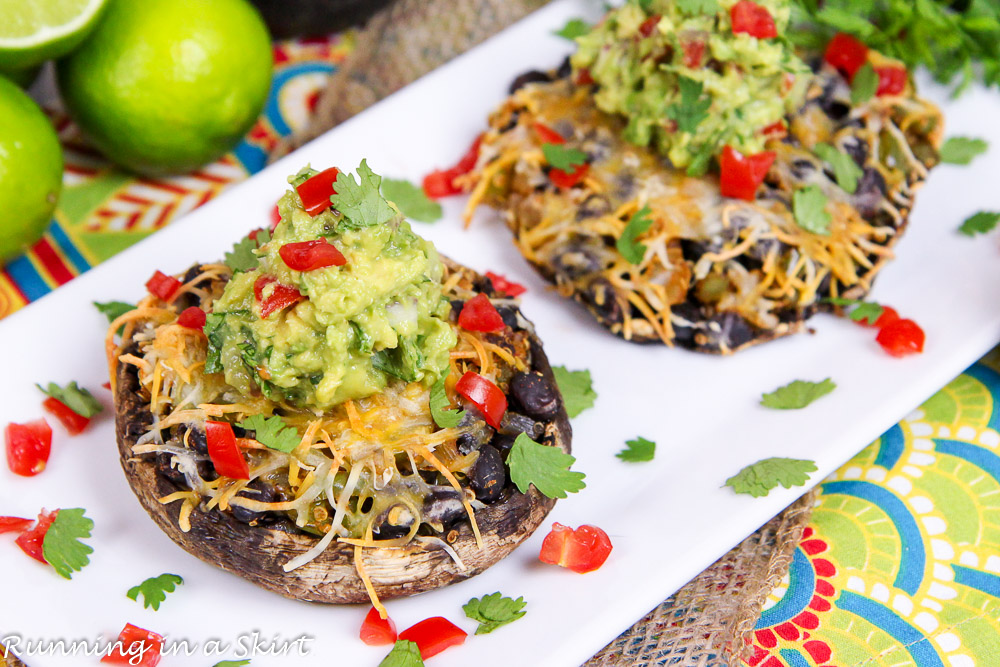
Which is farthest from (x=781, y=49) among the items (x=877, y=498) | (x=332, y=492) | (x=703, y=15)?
(x=332, y=492)

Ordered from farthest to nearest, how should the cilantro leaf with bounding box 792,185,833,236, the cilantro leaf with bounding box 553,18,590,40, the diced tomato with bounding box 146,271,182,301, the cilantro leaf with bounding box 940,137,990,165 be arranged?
1. the cilantro leaf with bounding box 553,18,590,40
2. the cilantro leaf with bounding box 940,137,990,165
3. the cilantro leaf with bounding box 792,185,833,236
4. the diced tomato with bounding box 146,271,182,301

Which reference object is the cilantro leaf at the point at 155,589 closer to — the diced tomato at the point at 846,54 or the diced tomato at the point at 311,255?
the diced tomato at the point at 311,255

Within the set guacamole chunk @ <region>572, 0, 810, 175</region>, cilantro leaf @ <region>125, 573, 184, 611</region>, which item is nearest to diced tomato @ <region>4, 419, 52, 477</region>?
cilantro leaf @ <region>125, 573, 184, 611</region>

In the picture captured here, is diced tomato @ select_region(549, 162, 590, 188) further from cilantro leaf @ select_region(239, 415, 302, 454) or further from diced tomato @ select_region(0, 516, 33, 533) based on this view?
diced tomato @ select_region(0, 516, 33, 533)

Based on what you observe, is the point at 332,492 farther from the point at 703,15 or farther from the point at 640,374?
the point at 703,15

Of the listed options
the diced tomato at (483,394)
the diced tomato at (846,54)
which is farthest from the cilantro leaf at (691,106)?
the diced tomato at (483,394)

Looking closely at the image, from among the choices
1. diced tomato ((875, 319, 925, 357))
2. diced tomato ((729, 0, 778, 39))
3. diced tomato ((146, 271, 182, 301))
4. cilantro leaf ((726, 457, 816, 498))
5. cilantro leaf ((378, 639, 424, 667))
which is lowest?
diced tomato ((875, 319, 925, 357))

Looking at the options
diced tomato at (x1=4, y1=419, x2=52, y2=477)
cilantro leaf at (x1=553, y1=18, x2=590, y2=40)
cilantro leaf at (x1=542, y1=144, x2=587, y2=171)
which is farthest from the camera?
cilantro leaf at (x1=553, y1=18, x2=590, y2=40)
